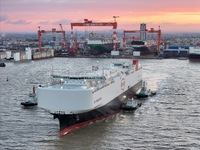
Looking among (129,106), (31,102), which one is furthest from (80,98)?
(31,102)

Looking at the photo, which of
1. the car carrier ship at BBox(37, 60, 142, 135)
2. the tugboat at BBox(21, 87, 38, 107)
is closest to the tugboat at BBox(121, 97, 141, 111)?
the car carrier ship at BBox(37, 60, 142, 135)

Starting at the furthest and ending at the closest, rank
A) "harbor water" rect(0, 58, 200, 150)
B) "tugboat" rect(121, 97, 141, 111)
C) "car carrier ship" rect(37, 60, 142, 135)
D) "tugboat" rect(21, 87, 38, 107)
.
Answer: "tugboat" rect(21, 87, 38, 107) → "tugboat" rect(121, 97, 141, 111) → "car carrier ship" rect(37, 60, 142, 135) → "harbor water" rect(0, 58, 200, 150)

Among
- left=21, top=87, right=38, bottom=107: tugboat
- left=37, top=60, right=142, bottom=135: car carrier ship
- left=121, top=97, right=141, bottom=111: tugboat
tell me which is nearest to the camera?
left=37, top=60, right=142, bottom=135: car carrier ship

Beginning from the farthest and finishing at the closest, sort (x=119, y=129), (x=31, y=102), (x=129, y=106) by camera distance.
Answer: (x=31, y=102) < (x=129, y=106) < (x=119, y=129)

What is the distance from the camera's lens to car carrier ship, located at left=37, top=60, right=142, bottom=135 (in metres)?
10.6

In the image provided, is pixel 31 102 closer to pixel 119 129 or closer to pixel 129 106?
pixel 129 106

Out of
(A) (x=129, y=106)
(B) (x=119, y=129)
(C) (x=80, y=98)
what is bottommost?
(B) (x=119, y=129)

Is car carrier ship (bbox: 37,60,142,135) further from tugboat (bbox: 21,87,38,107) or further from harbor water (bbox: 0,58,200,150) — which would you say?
tugboat (bbox: 21,87,38,107)

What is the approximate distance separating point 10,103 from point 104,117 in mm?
4349

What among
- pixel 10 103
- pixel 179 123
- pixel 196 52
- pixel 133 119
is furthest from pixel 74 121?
pixel 196 52

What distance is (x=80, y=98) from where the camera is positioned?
10664mm

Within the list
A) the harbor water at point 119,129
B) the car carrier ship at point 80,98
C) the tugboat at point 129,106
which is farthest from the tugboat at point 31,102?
the tugboat at point 129,106

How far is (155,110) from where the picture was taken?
13523 millimetres

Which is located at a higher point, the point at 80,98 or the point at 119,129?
the point at 80,98
